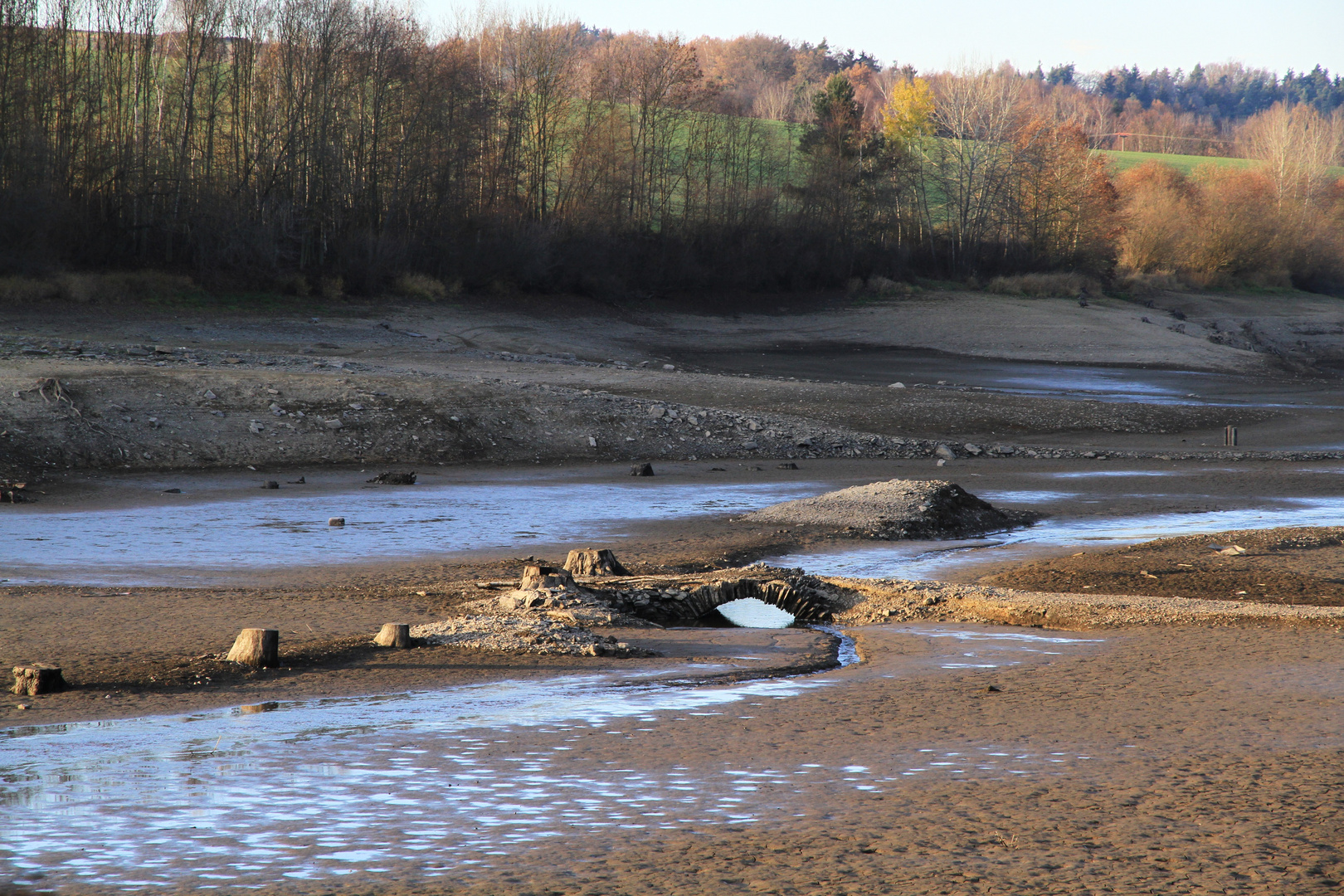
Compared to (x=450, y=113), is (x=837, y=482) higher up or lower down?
lower down

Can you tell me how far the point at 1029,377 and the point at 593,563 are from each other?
94.1ft

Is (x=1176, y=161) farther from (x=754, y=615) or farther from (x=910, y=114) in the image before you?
(x=754, y=615)

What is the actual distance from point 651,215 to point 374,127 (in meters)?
15.1

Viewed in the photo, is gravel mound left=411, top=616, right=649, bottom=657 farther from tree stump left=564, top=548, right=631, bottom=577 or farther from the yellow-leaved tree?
the yellow-leaved tree

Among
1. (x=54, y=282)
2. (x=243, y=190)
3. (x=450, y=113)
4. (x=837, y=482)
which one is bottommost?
(x=837, y=482)

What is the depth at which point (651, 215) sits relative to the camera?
54.8 metres

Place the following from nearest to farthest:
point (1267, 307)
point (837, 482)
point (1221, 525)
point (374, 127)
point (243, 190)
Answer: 1. point (1221, 525)
2. point (837, 482)
3. point (243, 190)
4. point (374, 127)
5. point (1267, 307)

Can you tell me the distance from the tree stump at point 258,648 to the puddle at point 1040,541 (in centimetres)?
554

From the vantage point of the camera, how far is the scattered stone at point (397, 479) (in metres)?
17.4

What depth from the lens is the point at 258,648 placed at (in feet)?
23.6

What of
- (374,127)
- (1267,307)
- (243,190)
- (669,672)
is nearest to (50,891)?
(669,672)

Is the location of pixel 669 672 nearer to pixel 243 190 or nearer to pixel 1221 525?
pixel 1221 525

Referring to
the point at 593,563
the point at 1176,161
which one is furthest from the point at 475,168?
the point at 1176,161

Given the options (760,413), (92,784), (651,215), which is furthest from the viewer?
(651,215)
